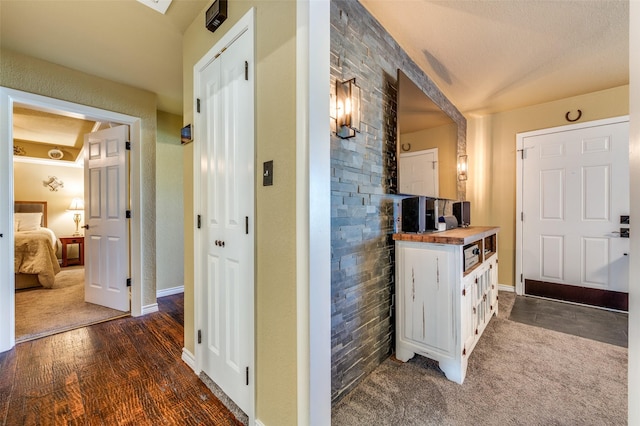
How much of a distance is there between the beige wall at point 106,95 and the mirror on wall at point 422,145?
2.76 meters

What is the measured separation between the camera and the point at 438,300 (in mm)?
1788

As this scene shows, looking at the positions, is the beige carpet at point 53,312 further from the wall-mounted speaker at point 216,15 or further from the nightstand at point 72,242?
the wall-mounted speaker at point 216,15

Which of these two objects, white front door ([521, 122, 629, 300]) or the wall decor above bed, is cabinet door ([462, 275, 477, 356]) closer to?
white front door ([521, 122, 629, 300])

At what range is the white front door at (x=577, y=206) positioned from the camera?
9.71 ft

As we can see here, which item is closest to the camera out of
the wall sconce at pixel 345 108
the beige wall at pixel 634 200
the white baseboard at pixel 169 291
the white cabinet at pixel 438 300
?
the beige wall at pixel 634 200

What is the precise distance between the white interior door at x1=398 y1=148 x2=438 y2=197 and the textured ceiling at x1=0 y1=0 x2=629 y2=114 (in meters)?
0.92

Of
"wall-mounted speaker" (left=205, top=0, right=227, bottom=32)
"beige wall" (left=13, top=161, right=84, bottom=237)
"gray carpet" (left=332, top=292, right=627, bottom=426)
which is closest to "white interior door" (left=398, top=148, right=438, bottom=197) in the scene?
"gray carpet" (left=332, top=292, right=627, bottom=426)

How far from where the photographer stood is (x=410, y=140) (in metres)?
2.23

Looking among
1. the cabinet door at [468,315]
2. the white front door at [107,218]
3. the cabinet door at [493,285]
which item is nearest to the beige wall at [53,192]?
the white front door at [107,218]

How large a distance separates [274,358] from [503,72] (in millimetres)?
3333

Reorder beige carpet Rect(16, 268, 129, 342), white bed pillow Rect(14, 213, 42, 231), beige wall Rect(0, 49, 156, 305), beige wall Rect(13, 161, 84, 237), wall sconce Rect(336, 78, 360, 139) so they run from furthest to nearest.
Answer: beige wall Rect(13, 161, 84, 237), white bed pillow Rect(14, 213, 42, 231), beige carpet Rect(16, 268, 129, 342), beige wall Rect(0, 49, 156, 305), wall sconce Rect(336, 78, 360, 139)

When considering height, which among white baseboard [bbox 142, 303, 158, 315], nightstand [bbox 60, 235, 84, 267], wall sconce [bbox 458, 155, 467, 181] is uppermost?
wall sconce [bbox 458, 155, 467, 181]

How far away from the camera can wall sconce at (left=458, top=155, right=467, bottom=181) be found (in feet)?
11.0

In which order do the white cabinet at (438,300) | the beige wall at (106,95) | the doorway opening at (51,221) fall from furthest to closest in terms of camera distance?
the doorway opening at (51,221) → the beige wall at (106,95) → the white cabinet at (438,300)
